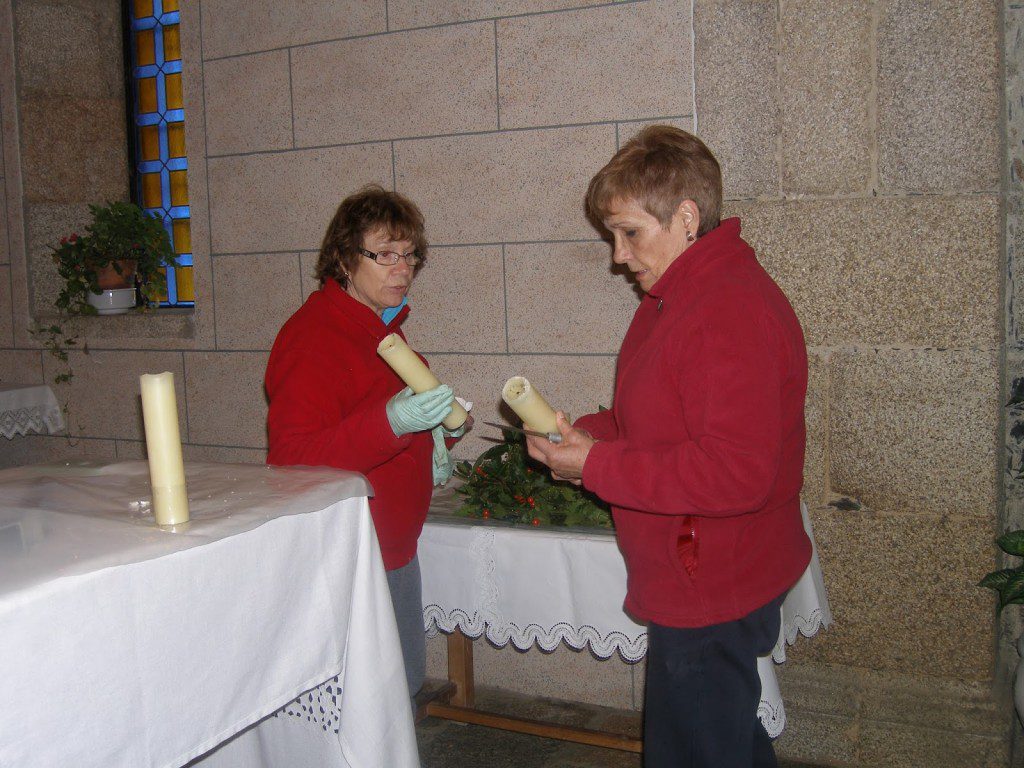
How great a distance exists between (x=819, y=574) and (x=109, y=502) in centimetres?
215

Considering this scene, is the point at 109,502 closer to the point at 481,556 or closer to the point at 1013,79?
the point at 481,556

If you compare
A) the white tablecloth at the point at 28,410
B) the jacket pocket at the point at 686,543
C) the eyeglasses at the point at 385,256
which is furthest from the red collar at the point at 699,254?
the white tablecloth at the point at 28,410

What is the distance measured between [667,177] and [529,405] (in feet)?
1.94

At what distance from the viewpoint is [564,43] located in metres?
3.44

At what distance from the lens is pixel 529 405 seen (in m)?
2.11

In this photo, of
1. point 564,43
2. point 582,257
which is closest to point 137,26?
point 564,43

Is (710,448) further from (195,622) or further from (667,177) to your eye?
(195,622)

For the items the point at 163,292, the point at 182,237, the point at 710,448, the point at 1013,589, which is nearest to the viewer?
the point at 710,448

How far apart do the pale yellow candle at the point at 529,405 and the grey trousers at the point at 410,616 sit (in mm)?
662

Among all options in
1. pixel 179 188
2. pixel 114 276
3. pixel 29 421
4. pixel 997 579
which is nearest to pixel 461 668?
pixel 997 579

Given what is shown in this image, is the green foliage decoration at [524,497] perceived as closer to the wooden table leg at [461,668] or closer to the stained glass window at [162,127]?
the wooden table leg at [461,668]

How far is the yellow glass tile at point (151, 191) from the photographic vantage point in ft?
16.6

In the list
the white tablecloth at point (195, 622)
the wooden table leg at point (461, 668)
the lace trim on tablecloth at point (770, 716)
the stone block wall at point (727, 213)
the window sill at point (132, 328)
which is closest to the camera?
the white tablecloth at point (195, 622)

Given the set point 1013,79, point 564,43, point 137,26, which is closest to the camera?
point 1013,79
